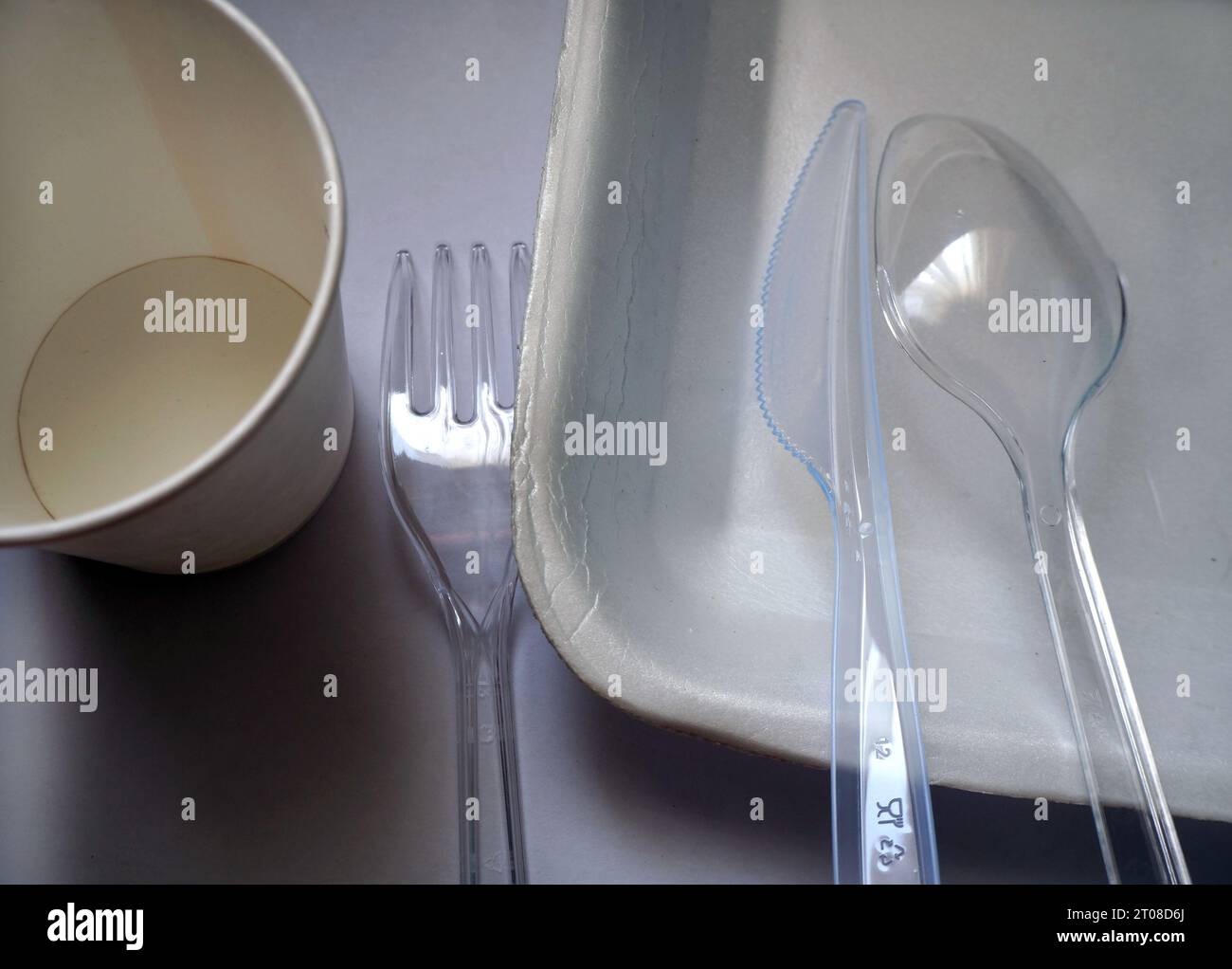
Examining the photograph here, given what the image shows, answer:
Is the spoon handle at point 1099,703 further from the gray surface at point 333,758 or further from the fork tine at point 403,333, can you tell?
the fork tine at point 403,333

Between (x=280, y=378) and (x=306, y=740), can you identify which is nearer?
(x=280, y=378)

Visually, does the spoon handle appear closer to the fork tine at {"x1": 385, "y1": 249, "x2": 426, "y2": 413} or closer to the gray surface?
the gray surface

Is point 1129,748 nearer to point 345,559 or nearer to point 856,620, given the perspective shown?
point 856,620

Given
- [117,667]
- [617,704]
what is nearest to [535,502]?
[617,704]

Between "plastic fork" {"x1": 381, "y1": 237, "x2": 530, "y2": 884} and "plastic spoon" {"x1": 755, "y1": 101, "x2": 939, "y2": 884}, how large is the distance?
99 mm

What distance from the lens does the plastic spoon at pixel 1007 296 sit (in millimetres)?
307

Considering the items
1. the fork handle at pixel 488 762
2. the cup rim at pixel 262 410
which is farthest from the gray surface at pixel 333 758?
the cup rim at pixel 262 410

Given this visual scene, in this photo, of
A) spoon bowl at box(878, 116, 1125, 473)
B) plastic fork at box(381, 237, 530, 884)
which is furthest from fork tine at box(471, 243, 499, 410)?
spoon bowl at box(878, 116, 1125, 473)

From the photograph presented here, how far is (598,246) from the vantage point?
0.91 feet

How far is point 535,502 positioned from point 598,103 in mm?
130

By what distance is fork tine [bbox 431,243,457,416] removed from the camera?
305 millimetres
